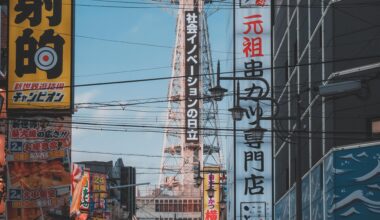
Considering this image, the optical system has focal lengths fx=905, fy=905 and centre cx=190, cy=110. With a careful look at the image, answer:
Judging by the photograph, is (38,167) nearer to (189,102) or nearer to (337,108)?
(337,108)

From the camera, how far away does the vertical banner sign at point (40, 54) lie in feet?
161

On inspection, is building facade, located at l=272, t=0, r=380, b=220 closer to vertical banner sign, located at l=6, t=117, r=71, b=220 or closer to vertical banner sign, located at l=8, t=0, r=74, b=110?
vertical banner sign, located at l=8, t=0, r=74, b=110

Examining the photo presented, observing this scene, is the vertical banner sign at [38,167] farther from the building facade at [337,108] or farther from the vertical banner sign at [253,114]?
the building facade at [337,108]

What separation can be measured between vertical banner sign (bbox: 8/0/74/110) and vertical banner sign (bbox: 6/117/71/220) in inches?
52.9

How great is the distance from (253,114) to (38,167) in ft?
53.1

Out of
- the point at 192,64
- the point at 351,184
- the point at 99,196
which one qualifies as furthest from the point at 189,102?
the point at 351,184

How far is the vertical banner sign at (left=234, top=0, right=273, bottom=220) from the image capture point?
195ft

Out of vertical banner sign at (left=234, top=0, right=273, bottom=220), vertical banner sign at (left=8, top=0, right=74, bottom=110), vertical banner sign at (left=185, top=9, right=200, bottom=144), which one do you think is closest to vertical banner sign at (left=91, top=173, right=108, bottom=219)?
vertical banner sign at (left=234, top=0, right=273, bottom=220)

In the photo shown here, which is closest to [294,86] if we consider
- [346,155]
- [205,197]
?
[346,155]

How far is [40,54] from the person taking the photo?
4916cm

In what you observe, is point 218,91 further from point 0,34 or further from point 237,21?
point 237,21

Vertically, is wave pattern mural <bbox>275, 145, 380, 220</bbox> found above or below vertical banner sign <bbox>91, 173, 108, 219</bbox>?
above

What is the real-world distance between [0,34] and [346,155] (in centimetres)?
2548

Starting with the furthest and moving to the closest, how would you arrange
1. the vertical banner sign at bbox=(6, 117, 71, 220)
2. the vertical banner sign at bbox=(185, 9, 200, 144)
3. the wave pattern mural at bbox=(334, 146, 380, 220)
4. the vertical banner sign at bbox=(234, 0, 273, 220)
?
the vertical banner sign at bbox=(185, 9, 200, 144), the vertical banner sign at bbox=(234, 0, 273, 220), the vertical banner sign at bbox=(6, 117, 71, 220), the wave pattern mural at bbox=(334, 146, 380, 220)
